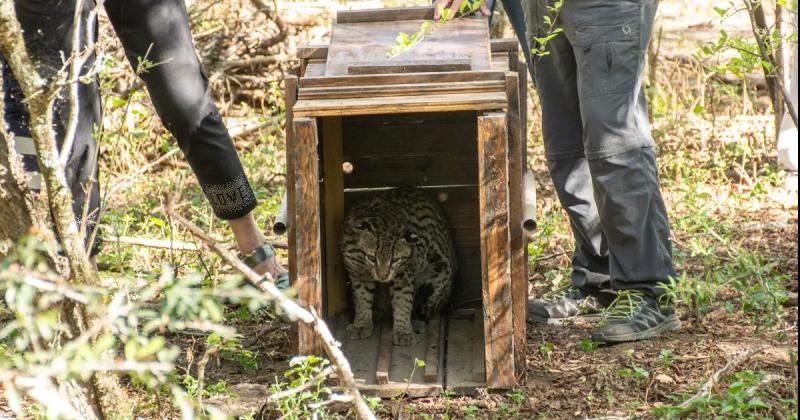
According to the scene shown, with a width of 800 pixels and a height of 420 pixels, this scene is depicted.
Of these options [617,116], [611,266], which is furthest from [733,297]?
[617,116]

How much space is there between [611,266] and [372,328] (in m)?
1.13

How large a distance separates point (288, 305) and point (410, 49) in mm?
1845

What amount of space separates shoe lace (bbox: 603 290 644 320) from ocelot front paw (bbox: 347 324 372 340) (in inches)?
42.0

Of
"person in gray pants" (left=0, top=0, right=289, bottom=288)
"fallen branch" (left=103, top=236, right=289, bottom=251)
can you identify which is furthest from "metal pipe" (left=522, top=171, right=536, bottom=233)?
"fallen branch" (left=103, top=236, right=289, bottom=251)

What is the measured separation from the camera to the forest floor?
3.86 m

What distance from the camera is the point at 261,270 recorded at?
5.10 meters

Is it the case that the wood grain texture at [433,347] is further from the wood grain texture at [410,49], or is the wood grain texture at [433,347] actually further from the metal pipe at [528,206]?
the wood grain texture at [410,49]

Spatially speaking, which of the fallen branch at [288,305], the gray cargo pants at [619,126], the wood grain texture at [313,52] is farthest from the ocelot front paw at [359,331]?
the fallen branch at [288,305]

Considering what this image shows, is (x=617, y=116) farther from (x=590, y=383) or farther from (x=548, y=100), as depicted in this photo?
(x=590, y=383)

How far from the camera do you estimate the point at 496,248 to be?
12.5 ft

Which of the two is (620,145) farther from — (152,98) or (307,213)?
(152,98)

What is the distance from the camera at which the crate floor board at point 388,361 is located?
397 centimetres

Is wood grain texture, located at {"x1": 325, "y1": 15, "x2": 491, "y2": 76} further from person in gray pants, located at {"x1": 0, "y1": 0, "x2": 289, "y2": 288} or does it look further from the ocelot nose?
the ocelot nose

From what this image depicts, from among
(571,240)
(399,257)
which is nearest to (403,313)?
(399,257)
